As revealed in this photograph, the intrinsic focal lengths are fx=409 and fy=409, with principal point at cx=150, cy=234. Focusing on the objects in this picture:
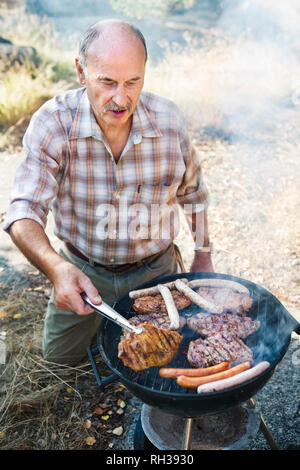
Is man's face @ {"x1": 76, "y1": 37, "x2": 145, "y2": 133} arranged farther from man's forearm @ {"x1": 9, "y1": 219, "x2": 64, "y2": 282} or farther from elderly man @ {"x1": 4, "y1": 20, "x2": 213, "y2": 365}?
man's forearm @ {"x1": 9, "y1": 219, "x2": 64, "y2": 282}

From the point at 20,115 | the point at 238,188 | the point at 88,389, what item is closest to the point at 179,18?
the point at 20,115

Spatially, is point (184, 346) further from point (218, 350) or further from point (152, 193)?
point (152, 193)

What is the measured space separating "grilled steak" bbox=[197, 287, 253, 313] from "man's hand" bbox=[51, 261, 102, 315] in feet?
2.44

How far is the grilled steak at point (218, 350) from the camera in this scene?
6.95 ft

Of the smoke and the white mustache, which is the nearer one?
the white mustache

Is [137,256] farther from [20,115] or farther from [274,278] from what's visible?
[20,115]

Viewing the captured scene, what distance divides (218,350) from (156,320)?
0.43 m

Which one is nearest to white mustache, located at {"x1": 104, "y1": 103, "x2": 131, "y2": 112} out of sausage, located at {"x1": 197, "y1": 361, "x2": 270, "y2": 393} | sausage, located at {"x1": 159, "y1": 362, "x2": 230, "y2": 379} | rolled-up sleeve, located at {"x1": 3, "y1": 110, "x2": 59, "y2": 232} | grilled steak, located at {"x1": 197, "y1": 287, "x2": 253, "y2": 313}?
rolled-up sleeve, located at {"x1": 3, "y1": 110, "x2": 59, "y2": 232}

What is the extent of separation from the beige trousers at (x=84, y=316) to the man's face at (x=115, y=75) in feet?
4.26

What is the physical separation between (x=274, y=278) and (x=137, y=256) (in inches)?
76.3

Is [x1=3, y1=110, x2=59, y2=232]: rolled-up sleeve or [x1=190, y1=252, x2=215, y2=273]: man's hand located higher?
[x1=3, y1=110, x2=59, y2=232]: rolled-up sleeve

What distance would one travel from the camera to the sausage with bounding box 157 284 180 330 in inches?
91.3

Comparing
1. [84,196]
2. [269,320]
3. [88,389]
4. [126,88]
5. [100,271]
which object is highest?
[126,88]

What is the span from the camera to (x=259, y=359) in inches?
84.5
